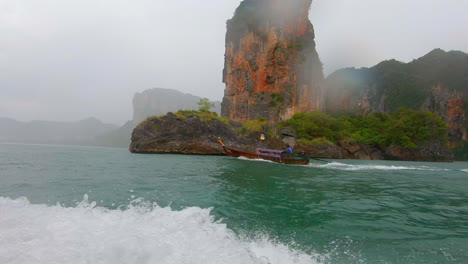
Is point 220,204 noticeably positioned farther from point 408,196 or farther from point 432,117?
point 432,117

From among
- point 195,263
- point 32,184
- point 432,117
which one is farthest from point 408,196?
point 432,117

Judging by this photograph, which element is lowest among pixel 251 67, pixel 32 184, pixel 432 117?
pixel 32 184

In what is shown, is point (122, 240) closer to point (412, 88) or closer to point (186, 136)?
point (186, 136)

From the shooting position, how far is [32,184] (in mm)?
9562

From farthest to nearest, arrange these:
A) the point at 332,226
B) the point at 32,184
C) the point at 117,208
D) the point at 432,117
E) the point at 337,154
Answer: the point at 432,117 < the point at 337,154 < the point at 32,184 < the point at 117,208 < the point at 332,226

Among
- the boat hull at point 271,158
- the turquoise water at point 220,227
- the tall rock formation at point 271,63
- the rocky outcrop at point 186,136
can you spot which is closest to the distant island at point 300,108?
the rocky outcrop at point 186,136

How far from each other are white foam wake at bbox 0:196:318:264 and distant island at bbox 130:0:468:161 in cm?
3333

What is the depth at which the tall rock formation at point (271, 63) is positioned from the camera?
63688 millimetres

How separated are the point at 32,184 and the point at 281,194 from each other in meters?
9.83

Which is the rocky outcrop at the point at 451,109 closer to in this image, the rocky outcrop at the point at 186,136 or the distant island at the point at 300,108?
the distant island at the point at 300,108

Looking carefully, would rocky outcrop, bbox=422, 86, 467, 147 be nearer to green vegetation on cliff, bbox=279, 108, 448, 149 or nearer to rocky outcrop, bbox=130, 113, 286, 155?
green vegetation on cliff, bbox=279, 108, 448, 149

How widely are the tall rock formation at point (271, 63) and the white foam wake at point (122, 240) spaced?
58.2 metres

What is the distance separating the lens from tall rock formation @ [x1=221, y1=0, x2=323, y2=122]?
63.7 metres

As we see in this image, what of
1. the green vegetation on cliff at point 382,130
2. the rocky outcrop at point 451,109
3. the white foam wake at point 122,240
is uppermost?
the rocky outcrop at point 451,109
